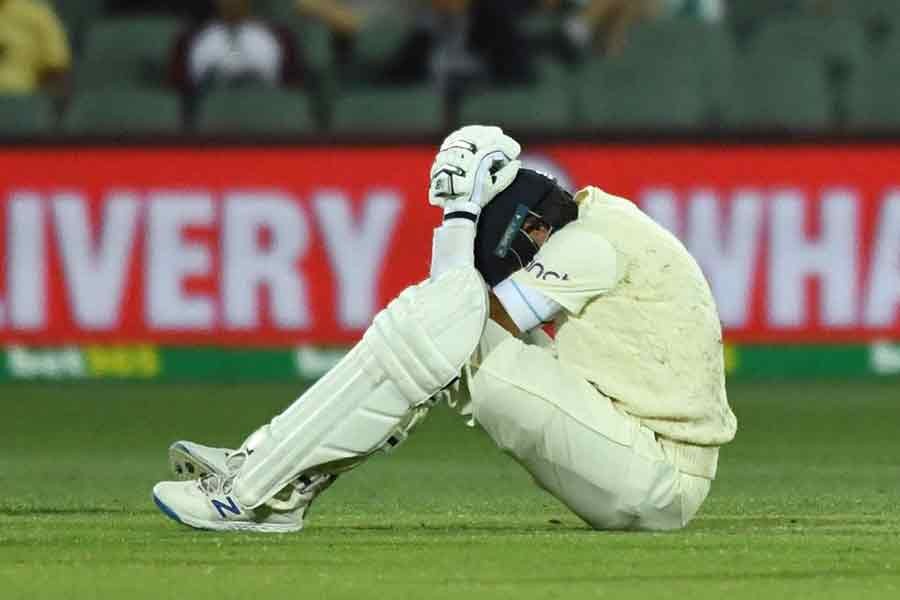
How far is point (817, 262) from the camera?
39.5ft

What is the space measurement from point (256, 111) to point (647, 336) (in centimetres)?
683

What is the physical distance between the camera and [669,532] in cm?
623

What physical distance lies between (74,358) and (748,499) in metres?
5.47

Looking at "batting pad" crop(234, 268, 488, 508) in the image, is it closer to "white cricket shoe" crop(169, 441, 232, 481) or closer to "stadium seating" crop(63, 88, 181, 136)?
"white cricket shoe" crop(169, 441, 232, 481)

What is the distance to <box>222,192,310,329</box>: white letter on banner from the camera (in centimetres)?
1216

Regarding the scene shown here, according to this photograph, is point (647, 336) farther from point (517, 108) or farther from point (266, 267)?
point (517, 108)

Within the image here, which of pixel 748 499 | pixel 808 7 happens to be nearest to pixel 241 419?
pixel 748 499

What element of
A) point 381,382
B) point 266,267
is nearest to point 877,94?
point 266,267

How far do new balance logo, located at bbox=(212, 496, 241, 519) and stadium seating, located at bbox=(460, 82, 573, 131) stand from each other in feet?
21.9

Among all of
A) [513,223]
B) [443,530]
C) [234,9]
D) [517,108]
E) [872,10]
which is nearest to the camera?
[513,223]

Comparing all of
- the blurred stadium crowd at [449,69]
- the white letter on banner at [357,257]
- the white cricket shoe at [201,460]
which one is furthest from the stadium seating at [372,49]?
the white cricket shoe at [201,460]

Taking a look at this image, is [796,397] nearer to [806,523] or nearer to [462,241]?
[806,523]

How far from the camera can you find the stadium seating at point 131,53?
13.6 meters

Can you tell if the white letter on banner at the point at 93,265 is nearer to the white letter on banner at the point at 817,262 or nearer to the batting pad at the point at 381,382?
the white letter on banner at the point at 817,262
